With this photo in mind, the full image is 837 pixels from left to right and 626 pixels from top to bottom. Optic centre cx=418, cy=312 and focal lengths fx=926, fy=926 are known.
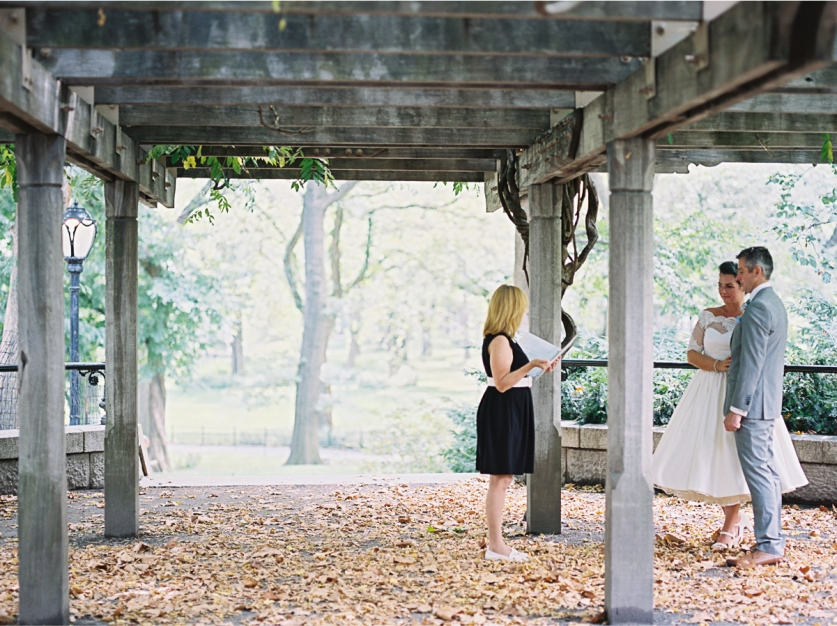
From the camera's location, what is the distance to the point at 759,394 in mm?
6695

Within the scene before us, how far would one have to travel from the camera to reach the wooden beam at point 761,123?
24.5ft

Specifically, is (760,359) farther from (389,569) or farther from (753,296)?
(389,569)

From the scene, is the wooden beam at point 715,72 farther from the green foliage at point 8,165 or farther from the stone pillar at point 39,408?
the green foliage at point 8,165

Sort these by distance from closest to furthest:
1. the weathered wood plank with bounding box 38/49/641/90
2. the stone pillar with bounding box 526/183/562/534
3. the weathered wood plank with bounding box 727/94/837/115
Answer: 1. the weathered wood plank with bounding box 38/49/641/90
2. the weathered wood plank with bounding box 727/94/837/115
3. the stone pillar with bounding box 526/183/562/534

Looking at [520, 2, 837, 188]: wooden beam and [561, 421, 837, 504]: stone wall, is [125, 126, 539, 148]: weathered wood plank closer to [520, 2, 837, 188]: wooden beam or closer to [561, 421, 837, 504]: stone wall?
[520, 2, 837, 188]: wooden beam

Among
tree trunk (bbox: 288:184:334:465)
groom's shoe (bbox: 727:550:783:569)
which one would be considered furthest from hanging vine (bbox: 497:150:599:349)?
tree trunk (bbox: 288:184:334:465)

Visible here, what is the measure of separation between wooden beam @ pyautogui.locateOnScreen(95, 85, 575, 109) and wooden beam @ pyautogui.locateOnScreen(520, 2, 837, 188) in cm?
53

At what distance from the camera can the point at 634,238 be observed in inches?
219

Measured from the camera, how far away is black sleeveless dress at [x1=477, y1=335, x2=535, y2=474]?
→ 6.64 meters

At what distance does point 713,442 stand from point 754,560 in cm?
91

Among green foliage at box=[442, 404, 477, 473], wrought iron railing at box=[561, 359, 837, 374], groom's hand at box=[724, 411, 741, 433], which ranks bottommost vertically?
green foliage at box=[442, 404, 477, 473]

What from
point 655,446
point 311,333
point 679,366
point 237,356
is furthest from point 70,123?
point 237,356

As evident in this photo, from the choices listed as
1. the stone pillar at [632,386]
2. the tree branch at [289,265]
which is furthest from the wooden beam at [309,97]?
the tree branch at [289,265]

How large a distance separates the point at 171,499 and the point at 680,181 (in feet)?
45.7
